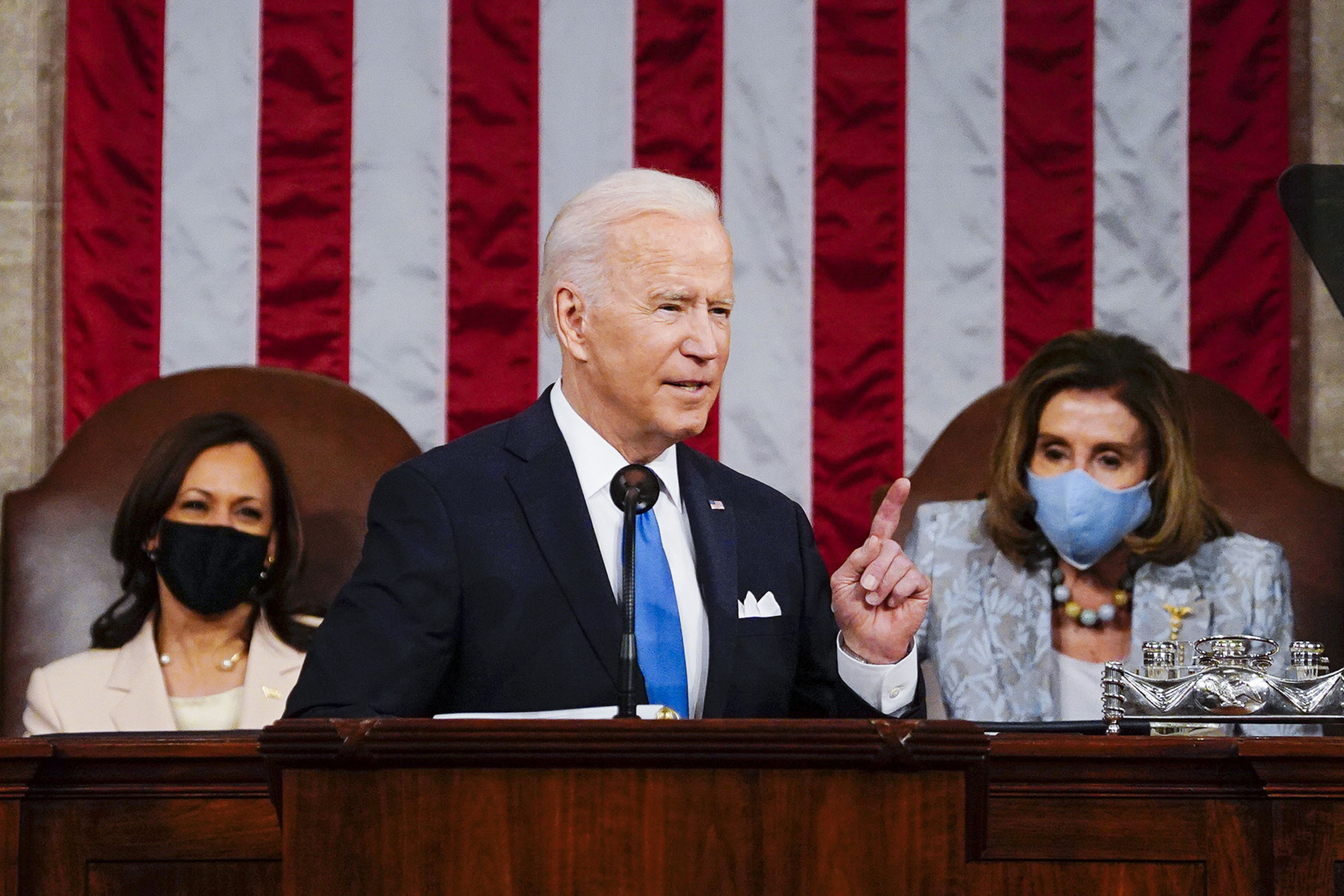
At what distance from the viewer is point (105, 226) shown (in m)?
4.50

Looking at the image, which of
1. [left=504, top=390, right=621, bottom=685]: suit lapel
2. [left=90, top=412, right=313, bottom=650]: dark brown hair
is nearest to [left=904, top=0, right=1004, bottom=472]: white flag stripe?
[left=90, top=412, right=313, bottom=650]: dark brown hair

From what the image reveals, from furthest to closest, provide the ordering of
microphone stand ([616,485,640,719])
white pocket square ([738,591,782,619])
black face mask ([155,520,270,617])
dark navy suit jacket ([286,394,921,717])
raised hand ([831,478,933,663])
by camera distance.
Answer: black face mask ([155,520,270,617]), white pocket square ([738,591,782,619]), dark navy suit jacket ([286,394,921,717]), raised hand ([831,478,933,663]), microphone stand ([616,485,640,719])

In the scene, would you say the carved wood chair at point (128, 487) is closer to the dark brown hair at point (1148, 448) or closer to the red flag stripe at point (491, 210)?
the red flag stripe at point (491, 210)

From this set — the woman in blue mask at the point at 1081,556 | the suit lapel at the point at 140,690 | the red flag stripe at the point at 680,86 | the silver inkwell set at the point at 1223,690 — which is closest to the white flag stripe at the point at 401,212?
the red flag stripe at the point at 680,86

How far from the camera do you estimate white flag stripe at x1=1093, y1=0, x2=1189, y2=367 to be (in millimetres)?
4590

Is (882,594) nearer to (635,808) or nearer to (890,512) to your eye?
(890,512)

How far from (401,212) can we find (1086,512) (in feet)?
6.77

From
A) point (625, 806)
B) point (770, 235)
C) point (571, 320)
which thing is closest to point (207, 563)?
point (571, 320)

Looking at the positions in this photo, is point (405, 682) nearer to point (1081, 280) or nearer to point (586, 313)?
point (586, 313)

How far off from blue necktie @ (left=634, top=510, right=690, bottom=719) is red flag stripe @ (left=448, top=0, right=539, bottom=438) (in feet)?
6.47

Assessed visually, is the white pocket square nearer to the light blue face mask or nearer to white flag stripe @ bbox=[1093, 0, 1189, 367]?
the light blue face mask

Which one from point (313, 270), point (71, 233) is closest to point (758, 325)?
point (313, 270)

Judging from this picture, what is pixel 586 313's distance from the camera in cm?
270

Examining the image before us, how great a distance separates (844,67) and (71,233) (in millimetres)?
2202
